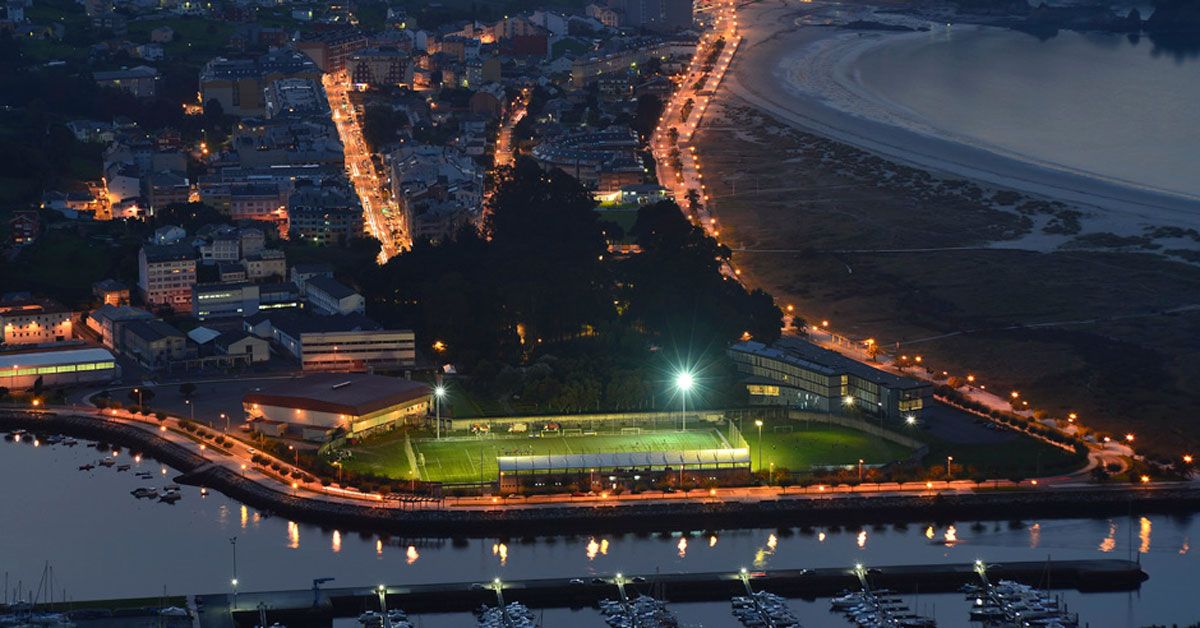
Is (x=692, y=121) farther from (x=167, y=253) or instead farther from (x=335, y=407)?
(x=335, y=407)

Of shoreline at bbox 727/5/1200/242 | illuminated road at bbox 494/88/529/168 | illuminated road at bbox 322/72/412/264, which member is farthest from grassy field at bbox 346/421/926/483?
illuminated road at bbox 494/88/529/168

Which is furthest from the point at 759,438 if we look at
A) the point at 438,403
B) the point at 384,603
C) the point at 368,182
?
the point at 368,182

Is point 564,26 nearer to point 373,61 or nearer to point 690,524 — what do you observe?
point 373,61

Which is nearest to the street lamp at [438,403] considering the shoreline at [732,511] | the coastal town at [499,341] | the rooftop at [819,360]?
the coastal town at [499,341]

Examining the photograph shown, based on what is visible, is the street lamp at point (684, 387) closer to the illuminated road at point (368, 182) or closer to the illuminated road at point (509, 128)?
the illuminated road at point (368, 182)

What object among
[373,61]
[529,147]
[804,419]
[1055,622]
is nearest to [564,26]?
[373,61]

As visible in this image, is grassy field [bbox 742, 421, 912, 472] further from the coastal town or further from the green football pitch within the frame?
the green football pitch
